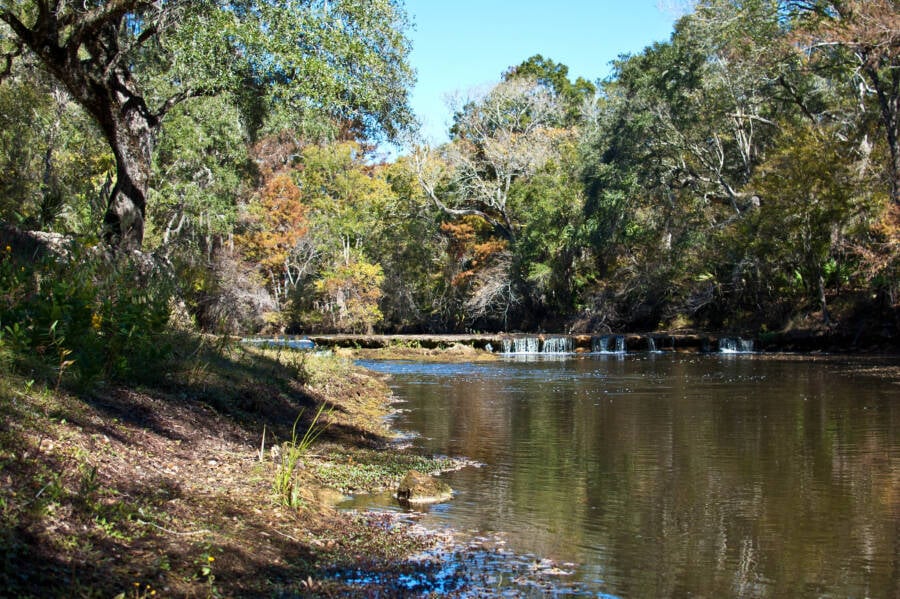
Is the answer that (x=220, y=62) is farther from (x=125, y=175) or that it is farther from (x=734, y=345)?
(x=734, y=345)

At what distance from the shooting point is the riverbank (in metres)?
4.14

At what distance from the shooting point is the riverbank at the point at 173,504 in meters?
4.14

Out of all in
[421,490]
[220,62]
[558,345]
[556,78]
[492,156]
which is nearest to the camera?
[421,490]

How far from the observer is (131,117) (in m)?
15.0

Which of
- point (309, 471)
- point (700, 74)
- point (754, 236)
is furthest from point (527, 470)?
point (700, 74)

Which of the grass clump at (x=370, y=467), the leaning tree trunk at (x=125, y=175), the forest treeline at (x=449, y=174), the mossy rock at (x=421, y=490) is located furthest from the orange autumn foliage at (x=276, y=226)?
the mossy rock at (x=421, y=490)

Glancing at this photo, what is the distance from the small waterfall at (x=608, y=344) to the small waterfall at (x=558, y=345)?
94 cm

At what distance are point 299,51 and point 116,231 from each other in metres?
4.43

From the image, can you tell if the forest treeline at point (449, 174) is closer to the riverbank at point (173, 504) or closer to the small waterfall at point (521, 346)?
the riverbank at point (173, 504)

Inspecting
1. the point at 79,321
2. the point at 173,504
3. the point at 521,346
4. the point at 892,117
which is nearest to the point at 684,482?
the point at 173,504

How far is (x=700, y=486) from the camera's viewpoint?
8828 millimetres

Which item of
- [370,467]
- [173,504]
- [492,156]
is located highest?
[492,156]

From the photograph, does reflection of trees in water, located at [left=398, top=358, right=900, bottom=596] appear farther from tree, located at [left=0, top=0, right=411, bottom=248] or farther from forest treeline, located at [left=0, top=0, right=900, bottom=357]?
tree, located at [left=0, top=0, right=411, bottom=248]

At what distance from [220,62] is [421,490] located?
989 centimetres
